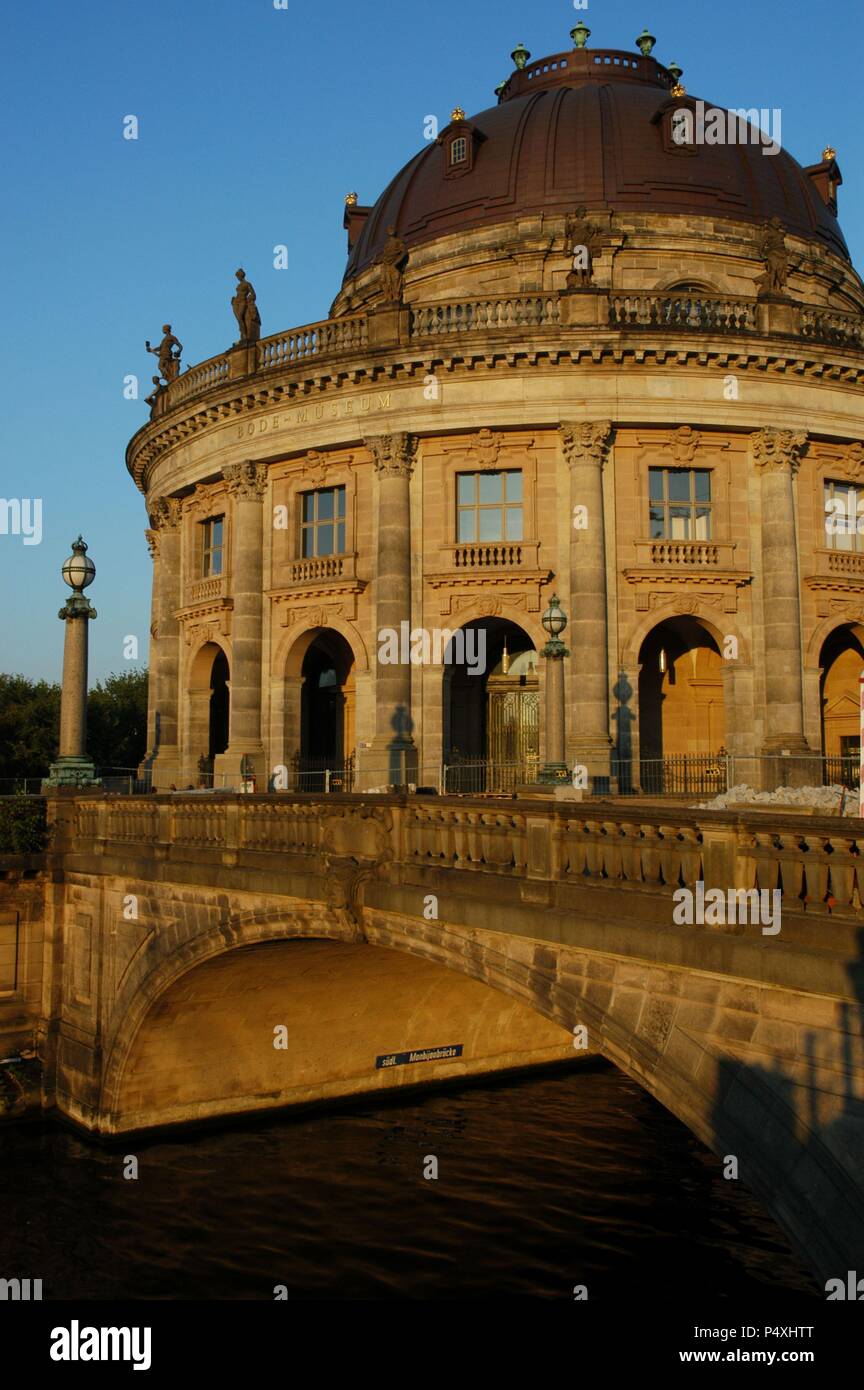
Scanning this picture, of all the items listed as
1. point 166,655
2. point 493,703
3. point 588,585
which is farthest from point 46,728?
point 588,585

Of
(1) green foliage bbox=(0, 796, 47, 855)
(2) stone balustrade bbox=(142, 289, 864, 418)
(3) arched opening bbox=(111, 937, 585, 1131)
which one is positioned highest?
(2) stone balustrade bbox=(142, 289, 864, 418)

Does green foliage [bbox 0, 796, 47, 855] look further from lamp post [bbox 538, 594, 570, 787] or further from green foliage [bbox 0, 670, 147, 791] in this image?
green foliage [bbox 0, 670, 147, 791]

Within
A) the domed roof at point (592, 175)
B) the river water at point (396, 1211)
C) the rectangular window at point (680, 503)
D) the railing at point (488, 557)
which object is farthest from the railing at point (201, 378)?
the river water at point (396, 1211)

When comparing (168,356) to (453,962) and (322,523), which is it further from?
(453,962)

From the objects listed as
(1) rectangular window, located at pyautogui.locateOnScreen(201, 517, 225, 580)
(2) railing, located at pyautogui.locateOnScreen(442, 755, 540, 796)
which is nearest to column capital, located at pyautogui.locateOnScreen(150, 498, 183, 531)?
(1) rectangular window, located at pyautogui.locateOnScreen(201, 517, 225, 580)

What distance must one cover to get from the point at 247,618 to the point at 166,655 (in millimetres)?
5547

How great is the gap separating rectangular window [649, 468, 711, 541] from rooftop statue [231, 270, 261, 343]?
38.2ft

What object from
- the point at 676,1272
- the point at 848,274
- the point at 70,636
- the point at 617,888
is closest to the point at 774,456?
the point at 848,274

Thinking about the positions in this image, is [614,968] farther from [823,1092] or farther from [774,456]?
[774,456]

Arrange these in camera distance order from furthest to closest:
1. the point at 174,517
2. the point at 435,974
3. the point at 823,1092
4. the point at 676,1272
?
the point at 174,517
the point at 435,974
the point at 676,1272
the point at 823,1092

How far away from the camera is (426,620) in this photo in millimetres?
30031

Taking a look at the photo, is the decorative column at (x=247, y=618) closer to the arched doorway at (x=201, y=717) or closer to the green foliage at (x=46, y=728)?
the arched doorway at (x=201, y=717)

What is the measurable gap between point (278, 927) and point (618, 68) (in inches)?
1449

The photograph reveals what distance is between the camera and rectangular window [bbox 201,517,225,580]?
35.7 metres
